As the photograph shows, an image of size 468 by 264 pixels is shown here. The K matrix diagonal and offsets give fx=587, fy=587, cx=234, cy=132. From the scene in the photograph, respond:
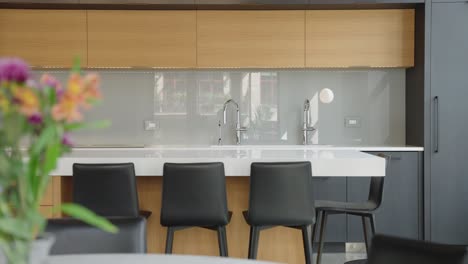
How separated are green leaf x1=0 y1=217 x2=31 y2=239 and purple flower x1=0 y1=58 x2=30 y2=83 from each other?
25 cm

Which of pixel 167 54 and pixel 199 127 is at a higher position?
pixel 167 54

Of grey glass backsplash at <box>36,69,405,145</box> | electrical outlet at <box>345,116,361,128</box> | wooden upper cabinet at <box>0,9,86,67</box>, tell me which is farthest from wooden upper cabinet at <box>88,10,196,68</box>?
electrical outlet at <box>345,116,361,128</box>

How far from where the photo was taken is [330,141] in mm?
5613

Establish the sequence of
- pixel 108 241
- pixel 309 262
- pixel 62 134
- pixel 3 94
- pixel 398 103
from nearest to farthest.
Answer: pixel 3 94 → pixel 62 134 → pixel 108 241 → pixel 309 262 → pixel 398 103

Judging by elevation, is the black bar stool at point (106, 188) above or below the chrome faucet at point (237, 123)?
below

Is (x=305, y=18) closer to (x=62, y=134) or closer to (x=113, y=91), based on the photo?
(x=113, y=91)

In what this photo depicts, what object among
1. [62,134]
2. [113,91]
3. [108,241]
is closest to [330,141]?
[113,91]

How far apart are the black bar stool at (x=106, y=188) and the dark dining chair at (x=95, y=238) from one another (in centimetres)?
117

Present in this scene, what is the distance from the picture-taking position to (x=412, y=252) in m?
1.47

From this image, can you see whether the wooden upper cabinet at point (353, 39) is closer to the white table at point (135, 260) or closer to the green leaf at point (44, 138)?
the white table at point (135, 260)

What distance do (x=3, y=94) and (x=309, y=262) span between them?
2455 millimetres

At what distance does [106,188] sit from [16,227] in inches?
78.7

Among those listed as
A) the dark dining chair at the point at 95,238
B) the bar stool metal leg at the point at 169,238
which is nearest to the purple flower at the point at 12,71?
the dark dining chair at the point at 95,238

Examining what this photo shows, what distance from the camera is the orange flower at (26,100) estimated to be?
92 centimetres
